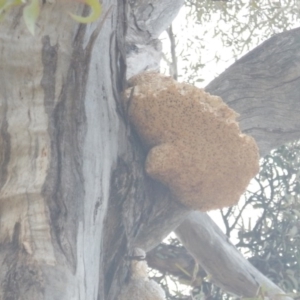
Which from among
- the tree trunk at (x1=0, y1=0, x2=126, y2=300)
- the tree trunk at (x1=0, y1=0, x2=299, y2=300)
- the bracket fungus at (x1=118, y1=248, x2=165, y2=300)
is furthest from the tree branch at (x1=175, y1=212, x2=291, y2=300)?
the tree trunk at (x1=0, y1=0, x2=126, y2=300)

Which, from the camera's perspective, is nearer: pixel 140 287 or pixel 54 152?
pixel 54 152

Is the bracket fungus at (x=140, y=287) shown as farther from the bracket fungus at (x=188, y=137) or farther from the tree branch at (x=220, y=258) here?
the tree branch at (x=220, y=258)

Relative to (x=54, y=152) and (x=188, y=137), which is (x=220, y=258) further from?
(x=54, y=152)

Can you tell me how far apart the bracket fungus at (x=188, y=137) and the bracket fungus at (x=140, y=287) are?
0.25 m

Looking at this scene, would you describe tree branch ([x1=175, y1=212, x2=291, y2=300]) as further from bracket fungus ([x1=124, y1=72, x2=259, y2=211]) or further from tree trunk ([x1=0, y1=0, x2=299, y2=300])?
tree trunk ([x1=0, y1=0, x2=299, y2=300])

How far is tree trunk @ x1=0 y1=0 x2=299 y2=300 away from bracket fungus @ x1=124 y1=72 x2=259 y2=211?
Result: 0.06 metres

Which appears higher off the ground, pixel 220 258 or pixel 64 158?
pixel 64 158

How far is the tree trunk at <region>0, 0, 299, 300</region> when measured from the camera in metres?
1.43

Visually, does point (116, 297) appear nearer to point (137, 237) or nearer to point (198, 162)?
point (137, 237)

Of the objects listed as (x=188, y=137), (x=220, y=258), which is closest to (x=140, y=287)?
(x=188, y=137)

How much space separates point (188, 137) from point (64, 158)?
0.42m

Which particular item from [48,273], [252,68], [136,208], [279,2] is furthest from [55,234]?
[279,2]

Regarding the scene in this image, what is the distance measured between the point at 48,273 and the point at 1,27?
62 cm

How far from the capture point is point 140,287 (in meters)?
1.87
